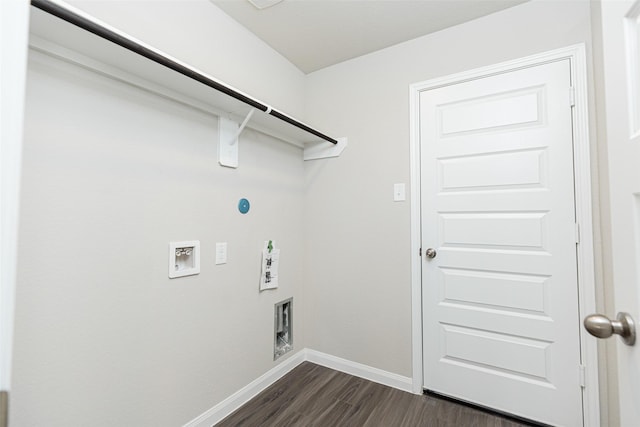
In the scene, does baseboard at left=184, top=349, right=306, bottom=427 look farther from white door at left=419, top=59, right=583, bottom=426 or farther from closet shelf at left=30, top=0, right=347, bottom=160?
closet shelf at left=30, top=0, right=347, bottom=160

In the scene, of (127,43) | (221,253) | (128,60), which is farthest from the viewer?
(221,253)

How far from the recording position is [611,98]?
0.62 m

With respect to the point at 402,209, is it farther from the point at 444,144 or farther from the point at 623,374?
the point at 623,374

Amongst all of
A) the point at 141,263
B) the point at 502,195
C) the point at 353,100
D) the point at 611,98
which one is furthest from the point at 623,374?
the point at 353,100

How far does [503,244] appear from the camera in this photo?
1736 millimetres

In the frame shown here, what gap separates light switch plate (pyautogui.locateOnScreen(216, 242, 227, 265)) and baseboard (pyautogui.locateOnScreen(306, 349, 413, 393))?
1214 mm

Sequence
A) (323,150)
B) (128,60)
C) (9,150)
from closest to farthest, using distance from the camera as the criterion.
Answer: (9,150) < (128,60) < (323,150)

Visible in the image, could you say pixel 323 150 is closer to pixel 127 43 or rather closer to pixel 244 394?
pixel 127 43

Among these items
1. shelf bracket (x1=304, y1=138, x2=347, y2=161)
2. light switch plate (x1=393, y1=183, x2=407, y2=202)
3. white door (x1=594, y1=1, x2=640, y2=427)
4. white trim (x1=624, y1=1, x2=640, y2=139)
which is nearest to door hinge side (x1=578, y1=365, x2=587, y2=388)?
white door (x1=594, y1=1, x2=640, y2=427)

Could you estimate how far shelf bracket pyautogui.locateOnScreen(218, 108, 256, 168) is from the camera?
1.71 m

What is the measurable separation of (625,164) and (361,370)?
6.80 feet

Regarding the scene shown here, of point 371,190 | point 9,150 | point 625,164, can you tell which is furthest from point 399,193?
point 9,150

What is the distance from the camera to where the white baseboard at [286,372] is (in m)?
1.66

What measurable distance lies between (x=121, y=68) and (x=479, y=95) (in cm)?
198
